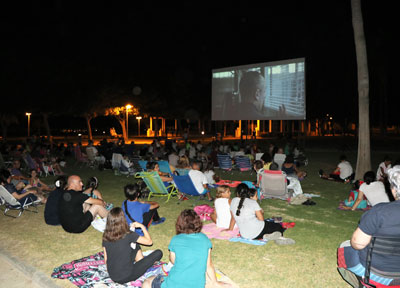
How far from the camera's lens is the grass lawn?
4.48m

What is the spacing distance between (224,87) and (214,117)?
2.31 m

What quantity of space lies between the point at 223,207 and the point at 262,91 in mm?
16532

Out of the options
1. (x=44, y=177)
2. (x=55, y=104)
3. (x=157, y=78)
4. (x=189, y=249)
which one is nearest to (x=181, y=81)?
(x=157, y=78)

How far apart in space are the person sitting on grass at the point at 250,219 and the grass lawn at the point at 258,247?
0.17m

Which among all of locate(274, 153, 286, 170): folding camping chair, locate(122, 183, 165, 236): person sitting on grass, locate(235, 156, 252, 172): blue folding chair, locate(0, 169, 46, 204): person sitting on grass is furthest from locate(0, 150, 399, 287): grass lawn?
locate(235, 156, 252, 172): blue folding chair

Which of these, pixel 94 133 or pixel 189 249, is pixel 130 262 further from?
pixel 94 133

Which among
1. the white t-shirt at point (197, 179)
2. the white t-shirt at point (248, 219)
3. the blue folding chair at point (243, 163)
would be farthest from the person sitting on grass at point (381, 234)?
the blue folding chair at point (243, 163)

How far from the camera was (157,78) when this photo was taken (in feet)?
147

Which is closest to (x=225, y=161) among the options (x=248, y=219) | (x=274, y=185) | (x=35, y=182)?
(x=274, y=185)

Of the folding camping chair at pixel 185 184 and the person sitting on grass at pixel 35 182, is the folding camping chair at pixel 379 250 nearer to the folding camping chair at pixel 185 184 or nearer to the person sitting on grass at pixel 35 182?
the folding camping chair at pixel 185 184

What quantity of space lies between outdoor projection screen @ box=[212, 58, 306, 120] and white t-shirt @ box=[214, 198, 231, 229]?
14.3 meters

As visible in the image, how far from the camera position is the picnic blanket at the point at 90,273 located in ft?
14.1

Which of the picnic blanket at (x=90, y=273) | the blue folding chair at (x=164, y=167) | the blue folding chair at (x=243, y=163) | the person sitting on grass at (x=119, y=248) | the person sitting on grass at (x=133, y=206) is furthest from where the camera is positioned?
the blue folding chair at (x=243, y=163)

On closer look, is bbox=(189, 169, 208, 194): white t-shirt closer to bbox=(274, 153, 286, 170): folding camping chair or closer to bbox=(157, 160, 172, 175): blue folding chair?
bbox=(157, 160, 172, 175): blue folding chair
